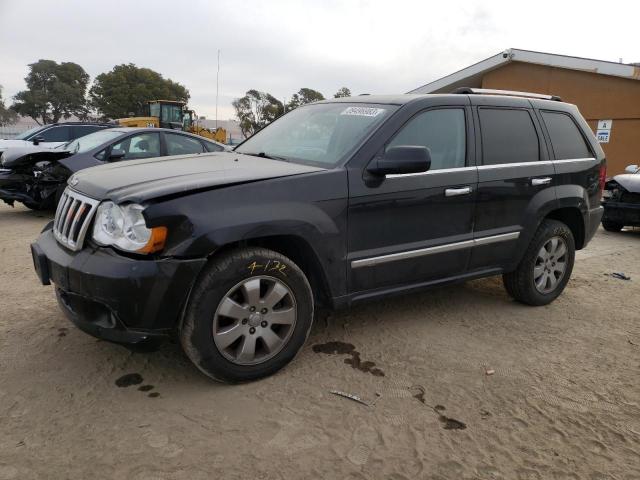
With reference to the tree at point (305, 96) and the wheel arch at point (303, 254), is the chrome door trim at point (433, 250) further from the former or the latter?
the tree at point (305, 96)

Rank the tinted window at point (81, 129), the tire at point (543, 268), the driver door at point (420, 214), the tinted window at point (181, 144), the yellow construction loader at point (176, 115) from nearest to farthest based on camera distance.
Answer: the driver door at point (420, 214)
the tire at point (543, 268)
the tinted window at point (181, 144)
the tinted window at point (81, 129)
the yellow construction loader at point (176, 115)

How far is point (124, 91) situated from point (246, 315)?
55.3 meters

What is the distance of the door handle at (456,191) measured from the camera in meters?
3.53

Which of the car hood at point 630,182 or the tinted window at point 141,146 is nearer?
the tinted window at point 141,146

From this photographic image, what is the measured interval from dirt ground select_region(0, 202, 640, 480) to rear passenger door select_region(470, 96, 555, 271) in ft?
2.16

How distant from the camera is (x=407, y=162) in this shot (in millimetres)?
3035

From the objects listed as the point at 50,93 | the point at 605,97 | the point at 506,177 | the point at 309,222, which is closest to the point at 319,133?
the point at 309,222

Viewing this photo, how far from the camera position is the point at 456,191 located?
3.57 m

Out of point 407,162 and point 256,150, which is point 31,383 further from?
point 407,162

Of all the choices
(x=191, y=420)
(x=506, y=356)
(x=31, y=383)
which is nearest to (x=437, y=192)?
(x=506, y=356)

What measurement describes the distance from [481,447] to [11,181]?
26.2 feet

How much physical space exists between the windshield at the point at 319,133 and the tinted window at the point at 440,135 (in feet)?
0.69

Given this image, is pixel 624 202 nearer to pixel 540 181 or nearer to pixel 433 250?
pixel 540 181

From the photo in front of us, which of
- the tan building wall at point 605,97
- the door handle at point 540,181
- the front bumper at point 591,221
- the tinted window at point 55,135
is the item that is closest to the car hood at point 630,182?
the front bumper at point 591,221
